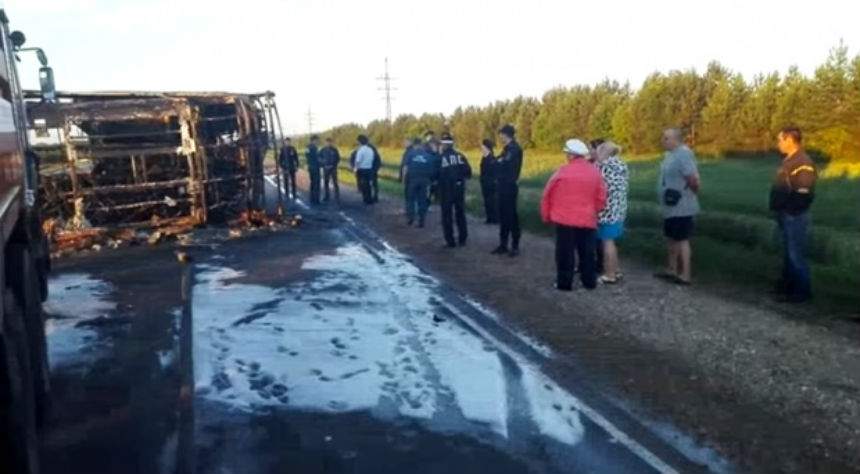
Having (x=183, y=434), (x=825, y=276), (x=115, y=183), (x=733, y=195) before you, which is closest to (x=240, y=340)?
(x=183, y=434)

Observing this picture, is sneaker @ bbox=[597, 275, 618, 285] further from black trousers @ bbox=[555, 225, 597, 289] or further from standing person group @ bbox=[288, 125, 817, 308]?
black trousers @ bbox=[555, 225, 597, 289]

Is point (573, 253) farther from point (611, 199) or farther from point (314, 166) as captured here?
point (314, 166)

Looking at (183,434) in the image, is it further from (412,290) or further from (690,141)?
(690,141)

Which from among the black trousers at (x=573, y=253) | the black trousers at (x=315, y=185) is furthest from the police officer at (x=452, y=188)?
the black trousers at (x=315, y=185)

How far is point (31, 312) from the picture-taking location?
665 centimetres

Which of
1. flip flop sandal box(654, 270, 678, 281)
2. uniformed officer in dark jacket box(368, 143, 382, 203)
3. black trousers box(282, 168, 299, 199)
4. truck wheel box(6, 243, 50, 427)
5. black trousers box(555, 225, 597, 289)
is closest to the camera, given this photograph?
truck wheel box(6, 243, 50, 427)

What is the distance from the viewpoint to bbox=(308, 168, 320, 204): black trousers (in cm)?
2880

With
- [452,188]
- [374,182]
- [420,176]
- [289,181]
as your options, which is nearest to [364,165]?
[374,182]

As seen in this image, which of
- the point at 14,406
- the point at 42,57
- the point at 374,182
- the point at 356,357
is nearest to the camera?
the point at 14,406

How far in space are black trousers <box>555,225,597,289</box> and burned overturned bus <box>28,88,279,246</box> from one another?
8839mm

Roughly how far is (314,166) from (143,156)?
10.0 meters

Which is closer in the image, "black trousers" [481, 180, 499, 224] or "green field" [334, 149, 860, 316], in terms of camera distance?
"green field" [334, 149, 860, 316]

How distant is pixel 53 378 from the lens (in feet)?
27.0

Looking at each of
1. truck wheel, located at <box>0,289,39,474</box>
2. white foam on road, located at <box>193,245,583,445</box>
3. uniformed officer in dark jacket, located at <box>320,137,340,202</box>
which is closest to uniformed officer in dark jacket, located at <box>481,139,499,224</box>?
white foam on road, located at <box>193,245,583,445</box>
